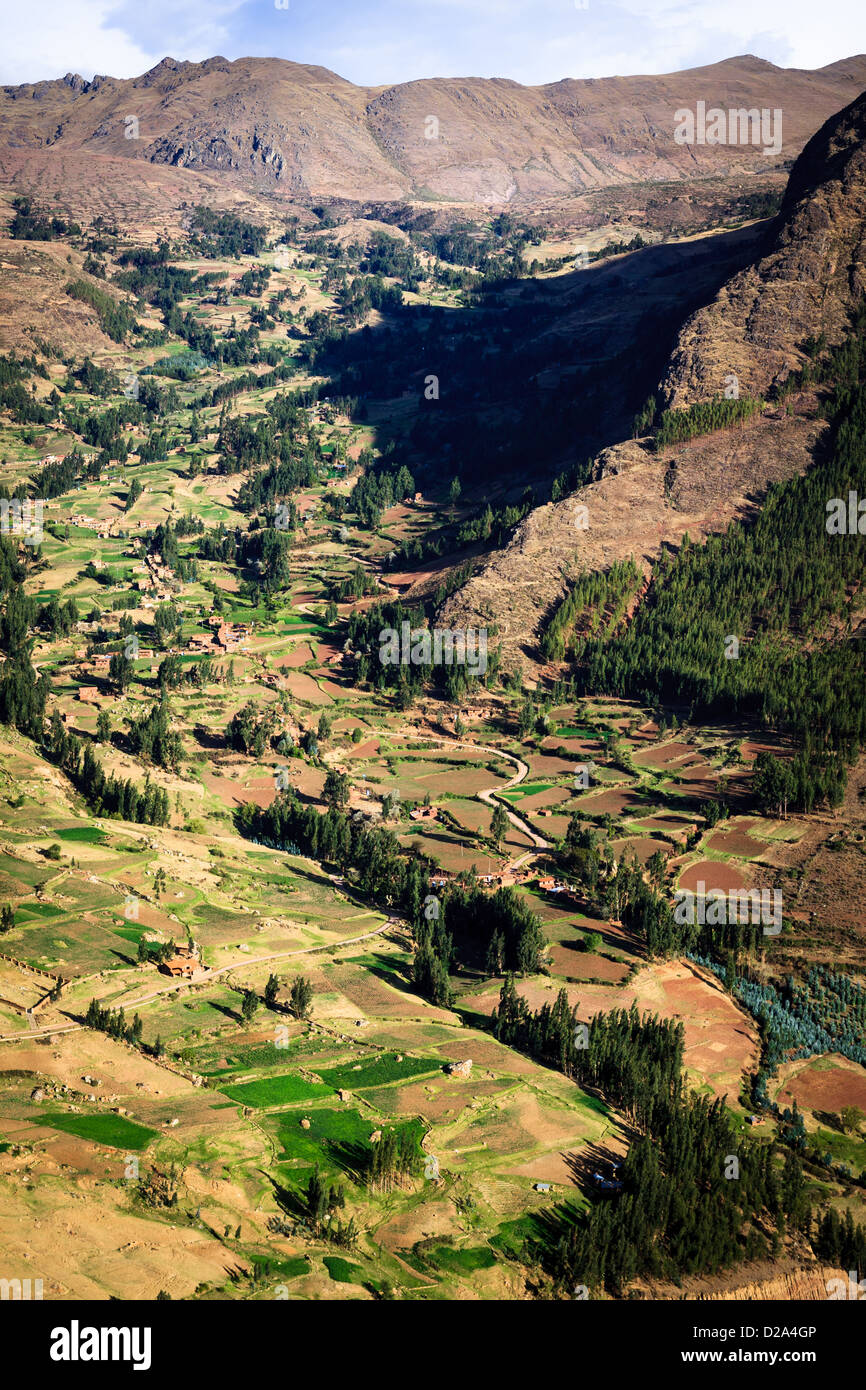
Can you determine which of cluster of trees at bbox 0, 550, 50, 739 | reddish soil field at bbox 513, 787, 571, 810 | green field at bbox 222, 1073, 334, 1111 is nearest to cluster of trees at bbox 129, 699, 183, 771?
cluster of trees at bbox 0, 550, 50, 739

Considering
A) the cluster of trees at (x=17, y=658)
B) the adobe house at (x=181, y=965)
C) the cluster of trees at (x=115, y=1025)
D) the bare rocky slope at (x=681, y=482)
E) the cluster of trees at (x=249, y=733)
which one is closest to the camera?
the cluster of trees at (x=115, y=1025)

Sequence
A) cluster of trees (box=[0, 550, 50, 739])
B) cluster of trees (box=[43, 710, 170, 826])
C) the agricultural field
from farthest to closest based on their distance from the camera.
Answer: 1. cluster of trees (box=[0, 550, 50, 739])
2. cluster of trees (box=[43, 710, 170, 826])
3. the agricultural field

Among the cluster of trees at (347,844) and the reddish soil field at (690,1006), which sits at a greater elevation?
the cluster of trees at (347,844)

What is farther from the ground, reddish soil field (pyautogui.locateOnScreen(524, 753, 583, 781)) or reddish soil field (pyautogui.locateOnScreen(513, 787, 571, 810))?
reddish soil field (pyautogui.locateOnScreen(524, 753, 583, 781))

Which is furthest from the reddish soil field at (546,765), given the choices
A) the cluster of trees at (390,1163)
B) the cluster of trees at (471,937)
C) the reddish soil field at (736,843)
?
the cluster of trees at (390,1163)

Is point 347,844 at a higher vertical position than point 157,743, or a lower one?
lower

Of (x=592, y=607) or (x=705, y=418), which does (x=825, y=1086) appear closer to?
(x=592, y=607)

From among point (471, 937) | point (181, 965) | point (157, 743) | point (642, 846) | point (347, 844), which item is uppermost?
point (157, 743)

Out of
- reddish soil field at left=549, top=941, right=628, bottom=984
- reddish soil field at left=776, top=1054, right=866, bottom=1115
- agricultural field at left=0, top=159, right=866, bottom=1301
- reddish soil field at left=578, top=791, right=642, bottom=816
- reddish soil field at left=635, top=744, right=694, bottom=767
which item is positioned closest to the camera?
agricultural field at left=0, top=159, right=866, bottom=1301

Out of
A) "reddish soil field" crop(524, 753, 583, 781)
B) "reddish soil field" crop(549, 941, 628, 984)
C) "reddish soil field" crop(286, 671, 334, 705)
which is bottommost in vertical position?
"reddish soil field" crop(549, 941, 628, 984)

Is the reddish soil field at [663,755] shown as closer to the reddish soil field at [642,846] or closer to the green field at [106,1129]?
the reddish soil field at [642,846]

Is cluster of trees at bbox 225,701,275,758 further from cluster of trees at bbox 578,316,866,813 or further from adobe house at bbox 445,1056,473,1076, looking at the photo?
adobe house at bbox 445,1056,473,1076

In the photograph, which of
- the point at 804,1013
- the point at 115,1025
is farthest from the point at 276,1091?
the point at 804,1013
